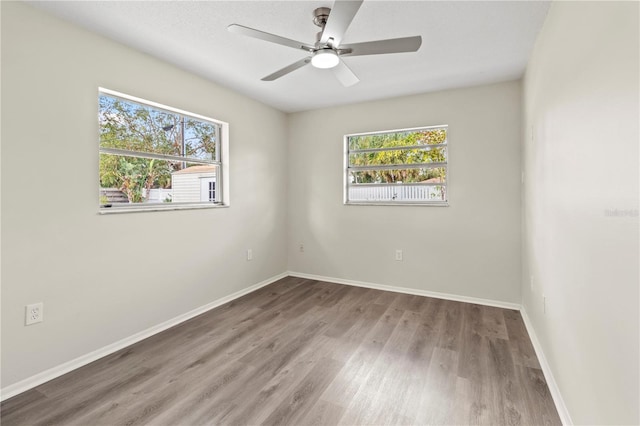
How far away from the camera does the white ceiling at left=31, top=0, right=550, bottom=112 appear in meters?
1.97

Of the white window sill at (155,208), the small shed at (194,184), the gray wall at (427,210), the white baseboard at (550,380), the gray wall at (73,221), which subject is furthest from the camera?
the gray wall at (427,210)

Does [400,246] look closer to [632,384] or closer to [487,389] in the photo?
[487,389]

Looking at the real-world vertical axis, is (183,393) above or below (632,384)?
below

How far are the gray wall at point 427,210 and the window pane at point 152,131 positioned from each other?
1.49 m

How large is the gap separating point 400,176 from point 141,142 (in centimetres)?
284

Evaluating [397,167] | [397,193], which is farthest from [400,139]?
[397,193]

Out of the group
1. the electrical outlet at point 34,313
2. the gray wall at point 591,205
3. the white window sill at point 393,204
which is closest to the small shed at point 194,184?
the electrical outlet at point 34,313

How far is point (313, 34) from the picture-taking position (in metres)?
2.27

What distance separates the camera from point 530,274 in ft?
8.76

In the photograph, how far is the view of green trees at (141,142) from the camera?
2.45 metres

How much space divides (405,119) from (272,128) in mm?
1751

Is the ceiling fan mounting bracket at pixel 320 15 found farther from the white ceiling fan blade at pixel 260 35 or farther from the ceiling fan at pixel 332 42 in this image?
the white ceiling fan blade at pixel 260 35

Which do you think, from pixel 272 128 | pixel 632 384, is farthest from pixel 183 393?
pixel 272 128

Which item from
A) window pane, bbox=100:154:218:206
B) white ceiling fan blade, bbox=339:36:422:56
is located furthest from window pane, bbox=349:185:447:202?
white ceiling fan blade, bbox=339:36:422:56
